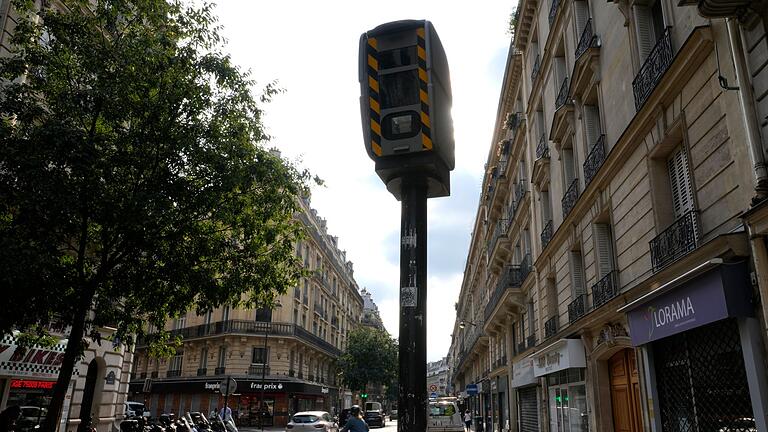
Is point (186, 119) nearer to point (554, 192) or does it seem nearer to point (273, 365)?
point (554, 192)

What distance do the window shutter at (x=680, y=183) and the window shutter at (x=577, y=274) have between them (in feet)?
17.5

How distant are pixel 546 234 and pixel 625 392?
6.85m

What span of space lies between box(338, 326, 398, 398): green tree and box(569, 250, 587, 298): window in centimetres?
4144

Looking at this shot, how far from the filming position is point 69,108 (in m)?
10.2

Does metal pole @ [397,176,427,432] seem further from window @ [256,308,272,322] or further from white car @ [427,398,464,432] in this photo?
window @ [256,308,272,322]

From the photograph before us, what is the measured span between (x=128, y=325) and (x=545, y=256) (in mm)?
12052

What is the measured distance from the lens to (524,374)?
19766mm

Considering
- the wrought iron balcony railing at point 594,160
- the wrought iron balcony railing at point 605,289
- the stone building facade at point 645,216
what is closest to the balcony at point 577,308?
the stone building facade at point 645,216

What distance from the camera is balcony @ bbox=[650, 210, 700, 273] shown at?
8102 millimetres

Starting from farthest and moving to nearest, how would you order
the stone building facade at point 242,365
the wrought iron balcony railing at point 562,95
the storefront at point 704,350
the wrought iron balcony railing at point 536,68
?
the stone building facade at point 242,365, the wrought iron balcony railing at point 536,68, the wrought iron balcony railing at point 562,95, the storefront at point 704,350

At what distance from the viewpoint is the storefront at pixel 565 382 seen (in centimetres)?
1359

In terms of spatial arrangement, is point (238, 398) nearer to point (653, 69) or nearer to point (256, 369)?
point (256, 369)

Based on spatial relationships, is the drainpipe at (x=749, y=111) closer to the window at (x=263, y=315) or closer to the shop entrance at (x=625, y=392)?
the shop entrance at (x=625, y=392)

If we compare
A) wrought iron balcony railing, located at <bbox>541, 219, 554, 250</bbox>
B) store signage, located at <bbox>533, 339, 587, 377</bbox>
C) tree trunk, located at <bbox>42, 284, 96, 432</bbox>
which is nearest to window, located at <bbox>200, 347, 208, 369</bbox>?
store signage, located at <bbox>533, 339, 587, 377</bbox>
